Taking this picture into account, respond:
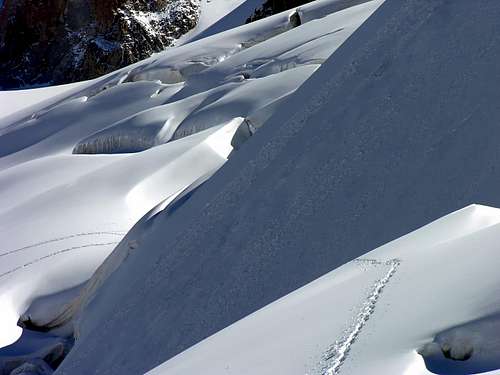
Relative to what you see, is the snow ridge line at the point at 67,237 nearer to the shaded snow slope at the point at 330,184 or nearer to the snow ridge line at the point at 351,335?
the shaded snow slope at the point at 330,184

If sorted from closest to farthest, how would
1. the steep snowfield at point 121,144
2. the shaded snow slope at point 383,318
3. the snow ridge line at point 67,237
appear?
the shaded snow slope at point 383,318, the steep snowfield at point 121,144, the snow ridge line at point 67,237

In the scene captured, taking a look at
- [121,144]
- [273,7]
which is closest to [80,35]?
[273,7]

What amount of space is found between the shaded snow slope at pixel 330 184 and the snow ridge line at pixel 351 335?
1.02 metres

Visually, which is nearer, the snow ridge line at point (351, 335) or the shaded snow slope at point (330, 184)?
the snow ridge line at point (351, 335)

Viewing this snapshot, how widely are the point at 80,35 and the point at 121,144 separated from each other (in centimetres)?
1566

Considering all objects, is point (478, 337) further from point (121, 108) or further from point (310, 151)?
point (121, 108)

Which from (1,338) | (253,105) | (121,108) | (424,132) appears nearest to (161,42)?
(121,108)

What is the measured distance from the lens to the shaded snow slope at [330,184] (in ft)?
10.1

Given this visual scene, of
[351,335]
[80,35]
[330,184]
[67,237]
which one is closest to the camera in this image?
[351,335]

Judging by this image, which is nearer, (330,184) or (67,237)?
(330,184)

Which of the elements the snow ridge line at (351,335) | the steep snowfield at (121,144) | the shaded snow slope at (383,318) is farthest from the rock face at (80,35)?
the snow ridge line at (351,335)

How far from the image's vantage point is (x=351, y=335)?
1.67m

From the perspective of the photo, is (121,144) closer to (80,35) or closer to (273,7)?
(273,7)

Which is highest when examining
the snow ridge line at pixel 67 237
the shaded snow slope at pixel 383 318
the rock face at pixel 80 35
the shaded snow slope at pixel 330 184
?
the shaded snow slope at pixel 383 318
